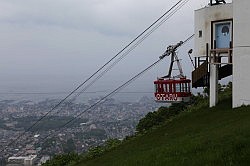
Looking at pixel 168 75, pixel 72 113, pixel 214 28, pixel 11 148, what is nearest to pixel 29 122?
pixel 72 113

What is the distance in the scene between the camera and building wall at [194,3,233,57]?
20.2 meters

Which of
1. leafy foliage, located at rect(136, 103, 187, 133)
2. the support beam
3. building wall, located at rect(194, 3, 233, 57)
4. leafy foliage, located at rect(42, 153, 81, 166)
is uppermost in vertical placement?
building wall, located at rect(194, 3, 233, 57)

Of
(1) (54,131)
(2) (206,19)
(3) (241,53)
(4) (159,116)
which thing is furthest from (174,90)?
(1) (54,131)

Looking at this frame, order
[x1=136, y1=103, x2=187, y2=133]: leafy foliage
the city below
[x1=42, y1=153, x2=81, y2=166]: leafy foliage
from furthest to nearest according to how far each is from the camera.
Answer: the city below, [x1=136, y1=103, x2=187, y2=133]: leafy foliage, [x1=42, y1=153, x2=81, y2=166]: leafy foliage

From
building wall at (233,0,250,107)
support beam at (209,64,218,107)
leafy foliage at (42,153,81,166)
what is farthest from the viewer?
leafy foliage at (42,153,81,166)

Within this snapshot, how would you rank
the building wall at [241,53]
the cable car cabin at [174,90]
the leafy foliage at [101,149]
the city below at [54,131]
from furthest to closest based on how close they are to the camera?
the city below at [54,131] < the cable car cabin at [174,90] < the leafy foliage at [101,149] < the building wall at [241,53]

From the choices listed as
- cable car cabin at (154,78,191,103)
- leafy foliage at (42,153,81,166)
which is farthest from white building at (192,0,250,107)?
leafy foliage at (42,153,81,166)

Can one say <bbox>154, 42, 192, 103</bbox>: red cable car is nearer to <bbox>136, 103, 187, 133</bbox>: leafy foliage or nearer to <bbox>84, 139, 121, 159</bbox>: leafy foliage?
<bbox>136, 103, 187, 133</bbox>: leafy foliage

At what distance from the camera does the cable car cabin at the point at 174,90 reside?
2459cm

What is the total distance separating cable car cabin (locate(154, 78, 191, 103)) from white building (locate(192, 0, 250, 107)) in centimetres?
149

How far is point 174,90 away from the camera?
2467cm

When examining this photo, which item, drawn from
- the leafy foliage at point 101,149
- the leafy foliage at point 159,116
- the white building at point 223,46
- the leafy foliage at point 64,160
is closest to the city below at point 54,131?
the leafy foliage at point 159,116

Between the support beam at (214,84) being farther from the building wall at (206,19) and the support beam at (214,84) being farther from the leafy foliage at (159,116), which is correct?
the leafy foliage at (159,116)

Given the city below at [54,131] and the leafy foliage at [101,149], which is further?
the city below at [54,131]
